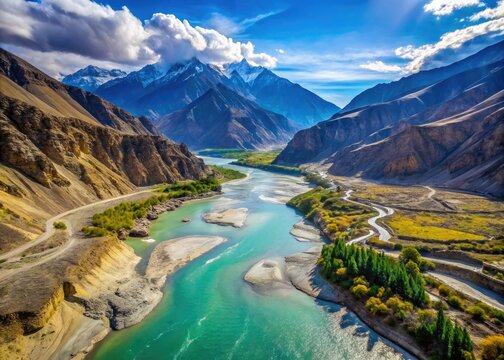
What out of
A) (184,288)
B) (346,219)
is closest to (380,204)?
(346,219)

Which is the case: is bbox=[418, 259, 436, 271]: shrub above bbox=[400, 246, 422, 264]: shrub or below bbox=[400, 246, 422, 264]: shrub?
below

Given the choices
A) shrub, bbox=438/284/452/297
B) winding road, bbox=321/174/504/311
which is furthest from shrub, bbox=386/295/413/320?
winding road, bbox=321/174/504/311

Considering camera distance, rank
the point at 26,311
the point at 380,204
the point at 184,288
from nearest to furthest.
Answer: the point at 26,311, the point at 184,288, the point at 380,204

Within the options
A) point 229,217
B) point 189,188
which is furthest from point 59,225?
point 189,188

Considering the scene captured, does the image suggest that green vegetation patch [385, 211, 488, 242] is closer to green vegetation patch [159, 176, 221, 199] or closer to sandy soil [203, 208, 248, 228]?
sandy soil [203, 208, 248, 228]

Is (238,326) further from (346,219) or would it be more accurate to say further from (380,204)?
(380,204)

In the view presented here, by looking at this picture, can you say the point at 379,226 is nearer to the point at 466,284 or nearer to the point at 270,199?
the point at 466,284
